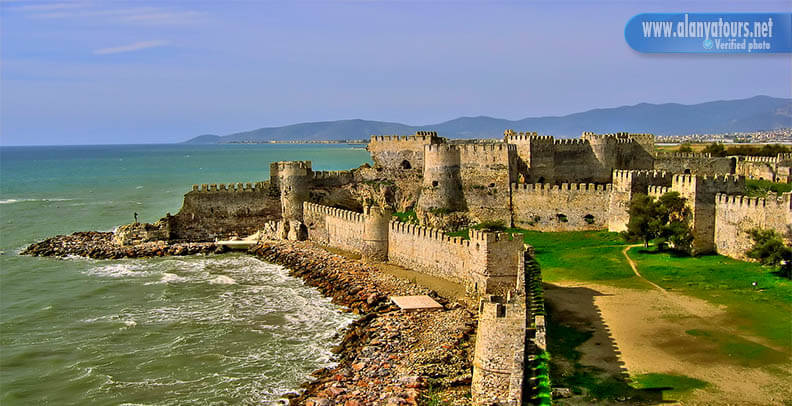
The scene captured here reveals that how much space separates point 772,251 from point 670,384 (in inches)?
413

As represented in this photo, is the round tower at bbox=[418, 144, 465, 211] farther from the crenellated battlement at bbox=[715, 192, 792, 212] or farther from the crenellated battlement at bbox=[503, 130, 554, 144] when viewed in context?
the crenellated battlement at bbox=[715, 192, 792, 212]

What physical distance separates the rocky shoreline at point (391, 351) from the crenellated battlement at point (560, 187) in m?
8.94

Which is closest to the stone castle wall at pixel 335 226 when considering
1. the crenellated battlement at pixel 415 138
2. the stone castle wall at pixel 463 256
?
the stone castle wall at pixel 463 256

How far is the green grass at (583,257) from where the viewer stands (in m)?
23.2

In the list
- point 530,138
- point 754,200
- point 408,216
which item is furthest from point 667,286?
point 408,216

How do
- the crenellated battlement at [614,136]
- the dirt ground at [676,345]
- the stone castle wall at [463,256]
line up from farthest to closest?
the crenellated battlement at [614,136] → the stone castle wall at [463,256] → the dirt ground at [676,345]

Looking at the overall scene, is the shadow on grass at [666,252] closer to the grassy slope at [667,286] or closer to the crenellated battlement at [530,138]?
the grassy slope at [667,286]

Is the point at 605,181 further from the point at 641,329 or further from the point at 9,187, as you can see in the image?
the point at 9,187

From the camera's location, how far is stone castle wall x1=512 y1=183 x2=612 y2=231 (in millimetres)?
30328

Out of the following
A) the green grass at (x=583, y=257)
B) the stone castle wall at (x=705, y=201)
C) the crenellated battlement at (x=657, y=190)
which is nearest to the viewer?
the green grass at (x=583, y=257)

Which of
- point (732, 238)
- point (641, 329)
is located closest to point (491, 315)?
point (641, 329)

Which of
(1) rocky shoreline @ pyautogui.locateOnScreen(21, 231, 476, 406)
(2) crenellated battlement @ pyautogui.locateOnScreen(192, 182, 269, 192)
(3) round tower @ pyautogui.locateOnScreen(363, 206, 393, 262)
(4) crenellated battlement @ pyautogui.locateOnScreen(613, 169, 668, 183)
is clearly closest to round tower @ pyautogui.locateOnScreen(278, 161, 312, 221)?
(2) crenellated battlement @ pyautogui.locateOnScreen(192, 182, 269, 192)

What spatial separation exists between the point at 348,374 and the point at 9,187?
265ft

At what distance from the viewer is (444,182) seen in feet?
110
